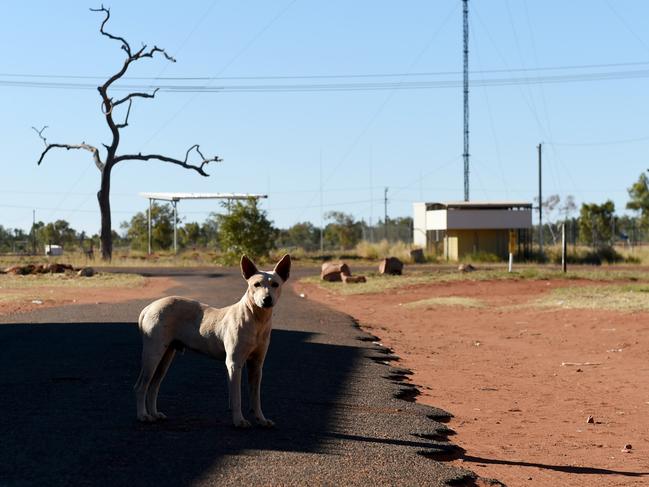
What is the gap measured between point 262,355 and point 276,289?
67cm

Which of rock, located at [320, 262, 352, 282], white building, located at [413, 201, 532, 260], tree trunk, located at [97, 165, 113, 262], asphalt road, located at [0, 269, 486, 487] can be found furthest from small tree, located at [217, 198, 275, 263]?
asphalt road, located at [0, 269, 486, 487]

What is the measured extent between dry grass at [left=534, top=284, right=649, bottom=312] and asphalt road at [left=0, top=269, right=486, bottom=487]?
11.3m

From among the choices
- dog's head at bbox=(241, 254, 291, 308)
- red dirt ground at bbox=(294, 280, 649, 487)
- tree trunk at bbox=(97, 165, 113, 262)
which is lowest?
red dirt ground at bbox=(294, 280, 649, 487)

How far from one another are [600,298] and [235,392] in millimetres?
21844

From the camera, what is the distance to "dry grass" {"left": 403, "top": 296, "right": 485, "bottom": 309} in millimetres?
31406

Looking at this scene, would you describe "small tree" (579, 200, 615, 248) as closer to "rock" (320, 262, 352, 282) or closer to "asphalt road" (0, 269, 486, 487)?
"rock" (320, 262, 352, 282)

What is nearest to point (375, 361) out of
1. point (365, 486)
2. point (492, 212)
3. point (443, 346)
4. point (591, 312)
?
point (443, 346)

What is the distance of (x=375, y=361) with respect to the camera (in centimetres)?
1688

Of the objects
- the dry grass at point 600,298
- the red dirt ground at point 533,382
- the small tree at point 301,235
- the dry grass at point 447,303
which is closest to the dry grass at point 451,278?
the dry grass at point 447,303

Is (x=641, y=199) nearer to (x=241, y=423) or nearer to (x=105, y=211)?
(x=105, y=211)

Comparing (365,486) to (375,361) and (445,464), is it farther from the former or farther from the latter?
(375,361)

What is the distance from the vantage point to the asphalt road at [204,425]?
7727 millimetres

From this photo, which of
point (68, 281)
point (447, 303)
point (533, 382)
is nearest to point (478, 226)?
point (68, 281)

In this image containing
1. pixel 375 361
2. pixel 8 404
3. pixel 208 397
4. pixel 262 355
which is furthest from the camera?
pixel 375 361
